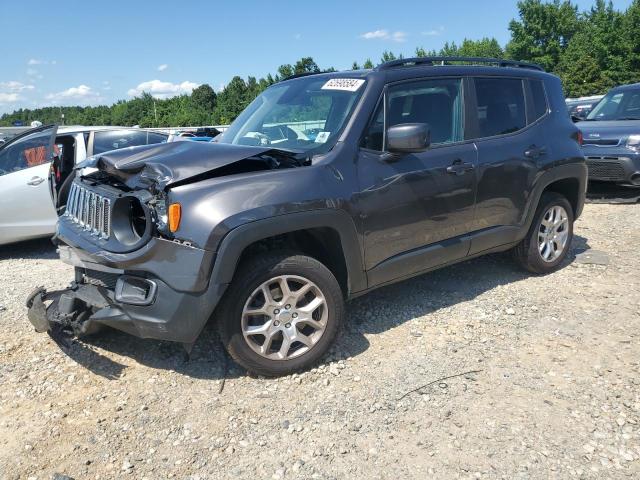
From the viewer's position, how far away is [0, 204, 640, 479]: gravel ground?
2.61 metres

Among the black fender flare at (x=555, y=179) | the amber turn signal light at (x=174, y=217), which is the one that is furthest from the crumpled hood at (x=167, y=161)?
the black fender flare at (x=555, y=179)

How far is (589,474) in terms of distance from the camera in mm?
2463

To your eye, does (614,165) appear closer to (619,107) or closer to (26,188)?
(619,107)

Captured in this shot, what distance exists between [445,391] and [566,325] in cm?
146

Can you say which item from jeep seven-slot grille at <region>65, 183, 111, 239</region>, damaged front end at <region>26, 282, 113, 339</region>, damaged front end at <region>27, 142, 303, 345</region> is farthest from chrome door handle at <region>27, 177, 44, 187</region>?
damaged front end at <region>26, 282, 113, 339</region>

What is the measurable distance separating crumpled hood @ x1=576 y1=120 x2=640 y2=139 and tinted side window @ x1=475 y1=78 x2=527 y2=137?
4.44 m

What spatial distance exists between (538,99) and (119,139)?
17.4 feet

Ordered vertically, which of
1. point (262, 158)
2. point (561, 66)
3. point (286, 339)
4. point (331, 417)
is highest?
point (561, 66)

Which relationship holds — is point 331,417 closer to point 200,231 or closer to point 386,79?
point 200,231

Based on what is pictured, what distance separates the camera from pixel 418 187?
12.5ft

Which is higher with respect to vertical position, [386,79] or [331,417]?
[386,79]

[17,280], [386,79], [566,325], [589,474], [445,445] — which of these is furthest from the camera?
[17,280]

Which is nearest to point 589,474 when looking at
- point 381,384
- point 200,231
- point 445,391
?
point 445,391

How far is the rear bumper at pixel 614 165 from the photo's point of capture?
798 centimetres
